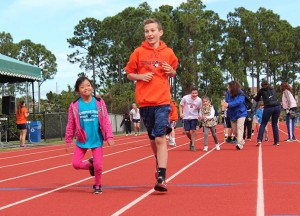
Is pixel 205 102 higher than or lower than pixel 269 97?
lower

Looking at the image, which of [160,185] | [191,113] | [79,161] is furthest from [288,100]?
[160,185]

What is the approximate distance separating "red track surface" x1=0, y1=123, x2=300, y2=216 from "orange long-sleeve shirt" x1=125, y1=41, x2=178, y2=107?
1.15 meters

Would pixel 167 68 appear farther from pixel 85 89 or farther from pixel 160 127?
pixel 85 89

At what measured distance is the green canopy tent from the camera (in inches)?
782

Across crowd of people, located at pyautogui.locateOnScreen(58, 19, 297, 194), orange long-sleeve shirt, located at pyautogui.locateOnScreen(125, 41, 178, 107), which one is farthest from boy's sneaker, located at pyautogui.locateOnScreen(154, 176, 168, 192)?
orange long-sleeve shirt, located at pyautogui.locateOnScreen(125, 41, 178, 107)

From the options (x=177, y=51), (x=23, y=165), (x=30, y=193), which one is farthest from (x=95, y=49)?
(x=30, y=193)

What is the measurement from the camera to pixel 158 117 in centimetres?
669

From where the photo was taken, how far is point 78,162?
22.7 feet

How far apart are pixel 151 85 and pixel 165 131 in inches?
23.3

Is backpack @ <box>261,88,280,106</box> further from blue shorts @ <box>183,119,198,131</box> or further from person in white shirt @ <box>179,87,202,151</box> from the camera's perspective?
blue shorts @ <box>183,119,198,131</box>

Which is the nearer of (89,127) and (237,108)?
(89,127)

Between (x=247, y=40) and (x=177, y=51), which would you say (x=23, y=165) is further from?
(x=247, y=40)

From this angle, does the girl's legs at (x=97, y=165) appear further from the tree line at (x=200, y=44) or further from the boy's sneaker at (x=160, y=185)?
the tree line at (x=200, y=44)

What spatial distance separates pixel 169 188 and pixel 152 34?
6.49 ft
